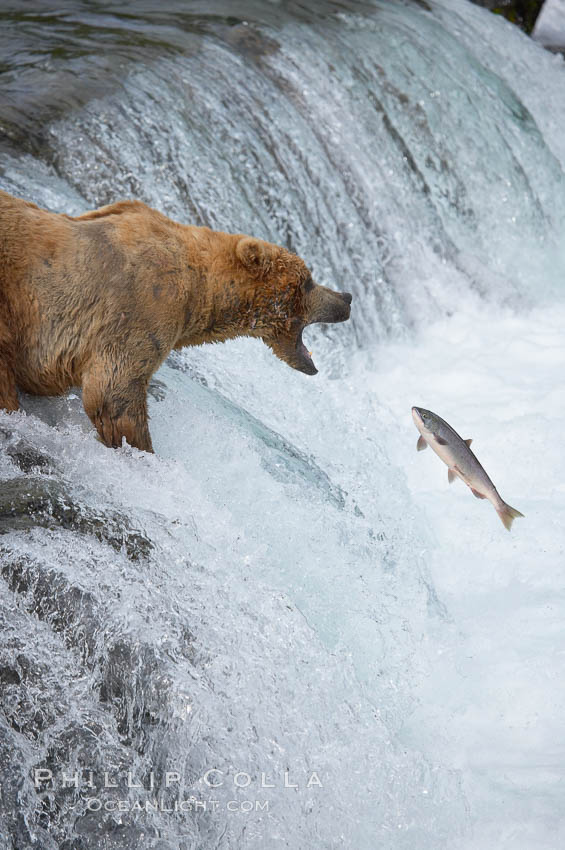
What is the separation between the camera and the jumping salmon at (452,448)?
11.2ft

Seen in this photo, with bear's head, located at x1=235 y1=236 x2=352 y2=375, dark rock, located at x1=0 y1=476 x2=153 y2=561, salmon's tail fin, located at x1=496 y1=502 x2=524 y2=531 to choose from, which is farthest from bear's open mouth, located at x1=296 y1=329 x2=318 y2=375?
dark rock, located at x1=0 y1=476 x2=153 y2=561

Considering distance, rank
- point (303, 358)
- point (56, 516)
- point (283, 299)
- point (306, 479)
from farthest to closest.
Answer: point (306, 479)
point (303, 358)
point (283, 299)
point (56, 516)

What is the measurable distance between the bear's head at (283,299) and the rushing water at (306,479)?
1.49ft

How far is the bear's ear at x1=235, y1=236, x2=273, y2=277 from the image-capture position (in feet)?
11.2

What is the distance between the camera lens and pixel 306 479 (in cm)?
402

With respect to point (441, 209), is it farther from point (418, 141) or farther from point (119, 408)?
point (119, 408)

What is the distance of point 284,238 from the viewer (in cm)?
608

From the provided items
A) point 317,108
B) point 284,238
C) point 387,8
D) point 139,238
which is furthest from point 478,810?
point 387,8

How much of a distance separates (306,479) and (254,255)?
1084mm

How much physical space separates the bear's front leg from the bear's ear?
0.64 meters

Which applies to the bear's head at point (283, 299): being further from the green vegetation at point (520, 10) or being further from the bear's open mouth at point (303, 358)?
the green vegetation at point (520, 10)

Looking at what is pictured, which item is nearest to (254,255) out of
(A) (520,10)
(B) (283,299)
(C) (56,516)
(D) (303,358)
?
(B) (283,299)

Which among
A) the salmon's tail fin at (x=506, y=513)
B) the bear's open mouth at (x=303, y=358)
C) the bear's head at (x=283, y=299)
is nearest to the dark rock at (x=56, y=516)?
the bear's head at (x=283, y=299)

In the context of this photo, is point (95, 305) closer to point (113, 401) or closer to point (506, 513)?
point (113, 401)
